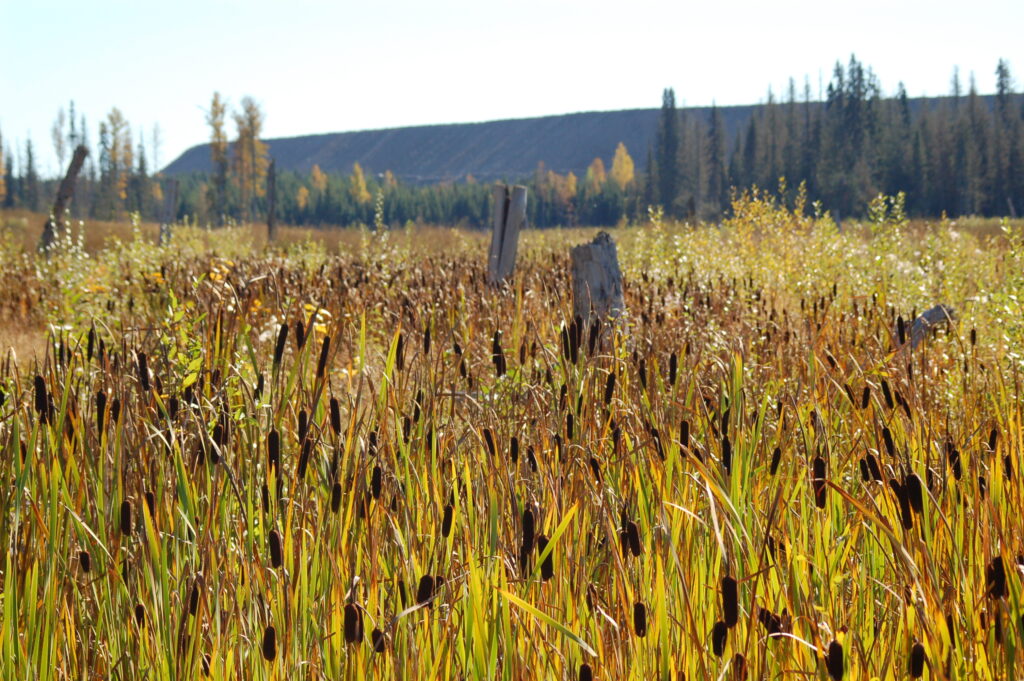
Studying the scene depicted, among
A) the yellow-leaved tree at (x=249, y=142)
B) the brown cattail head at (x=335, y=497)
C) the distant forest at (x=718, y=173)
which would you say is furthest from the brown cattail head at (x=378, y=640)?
the yellow-leaved tree at (x=249, y=142)

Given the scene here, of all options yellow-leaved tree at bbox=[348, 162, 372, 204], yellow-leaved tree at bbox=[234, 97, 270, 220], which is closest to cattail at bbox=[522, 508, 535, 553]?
yellow-leaved tree at bbox=[234, 97, 270, 220]

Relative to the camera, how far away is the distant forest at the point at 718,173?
7250 cm

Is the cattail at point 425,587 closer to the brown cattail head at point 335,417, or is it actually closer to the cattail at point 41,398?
the brown cattail head at point 335,417

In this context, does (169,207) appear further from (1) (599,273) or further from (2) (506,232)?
(1) (599,273)

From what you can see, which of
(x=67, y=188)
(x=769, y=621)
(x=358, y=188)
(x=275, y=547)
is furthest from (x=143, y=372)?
(x=358, y=188)

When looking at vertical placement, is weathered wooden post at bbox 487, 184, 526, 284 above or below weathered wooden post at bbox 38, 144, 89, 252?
below

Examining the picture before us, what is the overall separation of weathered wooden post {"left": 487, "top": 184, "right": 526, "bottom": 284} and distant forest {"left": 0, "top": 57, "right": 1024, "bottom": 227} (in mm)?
36543

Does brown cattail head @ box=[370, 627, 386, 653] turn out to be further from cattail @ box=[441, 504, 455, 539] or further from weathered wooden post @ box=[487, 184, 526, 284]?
weathered wooden post @ box=[487, 184, 526, 284]

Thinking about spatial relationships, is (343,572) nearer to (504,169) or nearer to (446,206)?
(446,206)

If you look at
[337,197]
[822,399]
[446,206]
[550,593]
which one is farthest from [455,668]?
[337,197]

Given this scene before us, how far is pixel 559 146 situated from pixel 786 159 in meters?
118

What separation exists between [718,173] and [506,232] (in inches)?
3547

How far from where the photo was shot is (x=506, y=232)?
25.7ft

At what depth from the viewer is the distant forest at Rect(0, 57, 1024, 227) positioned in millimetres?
72500
